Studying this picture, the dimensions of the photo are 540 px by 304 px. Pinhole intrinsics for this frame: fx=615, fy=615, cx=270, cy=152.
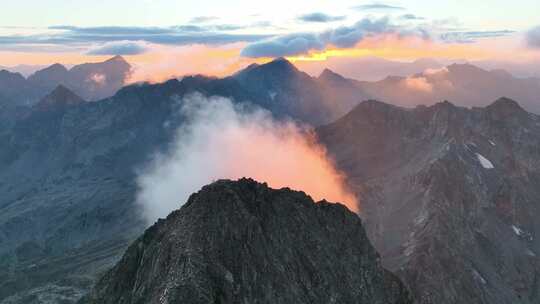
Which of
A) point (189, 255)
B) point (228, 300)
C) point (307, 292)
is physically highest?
point (189, 255)

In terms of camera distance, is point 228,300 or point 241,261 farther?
point 241,261

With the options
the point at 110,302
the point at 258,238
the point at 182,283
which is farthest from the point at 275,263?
the point at 110,302

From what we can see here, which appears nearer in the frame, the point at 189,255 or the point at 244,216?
the point at 189,255

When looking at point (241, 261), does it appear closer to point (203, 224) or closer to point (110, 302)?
point (203, 224)

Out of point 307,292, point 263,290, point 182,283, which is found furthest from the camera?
point 307,292

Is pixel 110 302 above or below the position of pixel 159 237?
below

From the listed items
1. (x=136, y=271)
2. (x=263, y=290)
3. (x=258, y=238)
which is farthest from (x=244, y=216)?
(x=136, y=271)

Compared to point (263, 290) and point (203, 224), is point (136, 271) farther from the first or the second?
point (263, 290)

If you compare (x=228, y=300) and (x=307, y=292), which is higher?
(x=228, y=300)

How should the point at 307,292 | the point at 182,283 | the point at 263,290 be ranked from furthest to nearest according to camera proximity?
the point at 307,292 < the point at 263,290 < the point at 182,283
